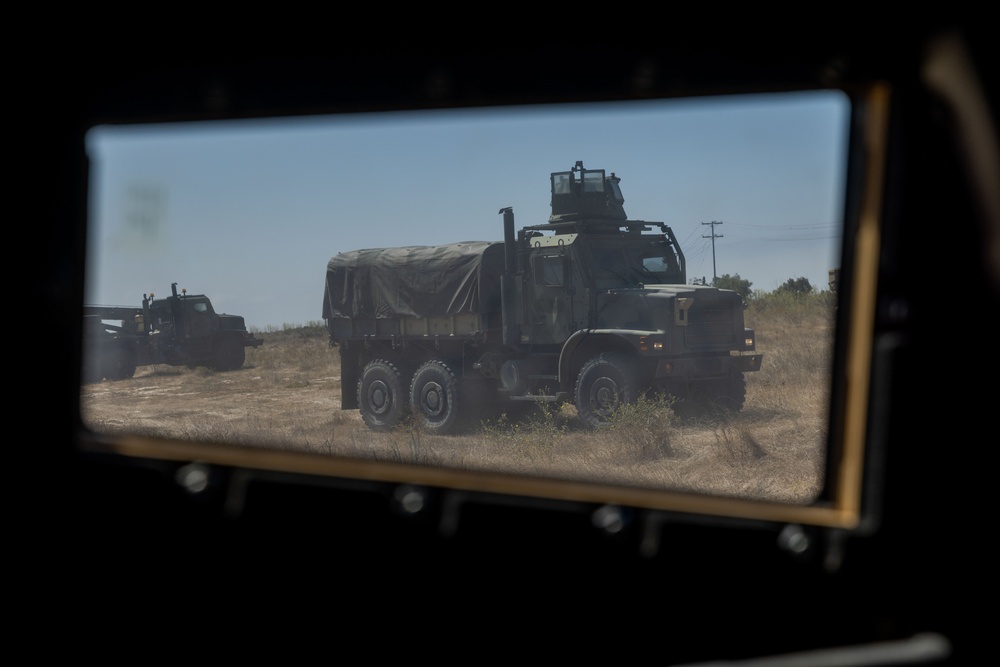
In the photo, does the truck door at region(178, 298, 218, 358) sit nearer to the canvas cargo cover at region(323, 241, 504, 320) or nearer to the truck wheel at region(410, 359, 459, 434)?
the canvas cargo cover at region(323, 241, 504, 320)

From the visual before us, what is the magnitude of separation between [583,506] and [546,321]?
8349mm

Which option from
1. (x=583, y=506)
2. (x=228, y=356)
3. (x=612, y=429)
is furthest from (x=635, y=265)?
(x=583, y=506)

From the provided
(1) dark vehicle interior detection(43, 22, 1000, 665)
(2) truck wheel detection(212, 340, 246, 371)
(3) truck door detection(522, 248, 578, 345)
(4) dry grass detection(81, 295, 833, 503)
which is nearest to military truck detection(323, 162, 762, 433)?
(3) truck door detection(522, 248, 578, 345)

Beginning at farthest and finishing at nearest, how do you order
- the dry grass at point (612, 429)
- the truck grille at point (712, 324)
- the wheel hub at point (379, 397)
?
1. the wheel hub at point (379, 397)
2. the truck grille at point (712, 324)
3. the dry grass at point (612, 429)

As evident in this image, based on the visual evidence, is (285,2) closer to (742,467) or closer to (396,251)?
(742,467)

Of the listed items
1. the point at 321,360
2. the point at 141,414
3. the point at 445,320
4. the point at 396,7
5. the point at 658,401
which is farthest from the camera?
the point at 321,360

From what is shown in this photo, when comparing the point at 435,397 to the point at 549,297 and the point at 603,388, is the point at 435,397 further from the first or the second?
the point at 603,388

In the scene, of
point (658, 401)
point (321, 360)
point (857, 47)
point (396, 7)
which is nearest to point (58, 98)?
point (396, 7)

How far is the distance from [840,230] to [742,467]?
5924 mm

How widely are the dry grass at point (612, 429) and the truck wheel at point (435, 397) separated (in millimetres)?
195

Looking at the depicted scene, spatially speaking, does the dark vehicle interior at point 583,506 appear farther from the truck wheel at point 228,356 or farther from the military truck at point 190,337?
the truck wheel at point 228,356

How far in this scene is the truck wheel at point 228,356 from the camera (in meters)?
12.1

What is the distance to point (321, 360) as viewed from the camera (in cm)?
1257

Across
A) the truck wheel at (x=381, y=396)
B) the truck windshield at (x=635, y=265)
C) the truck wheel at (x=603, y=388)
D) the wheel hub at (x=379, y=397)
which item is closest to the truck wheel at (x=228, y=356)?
the truck wheel at (x=381, y=396)
